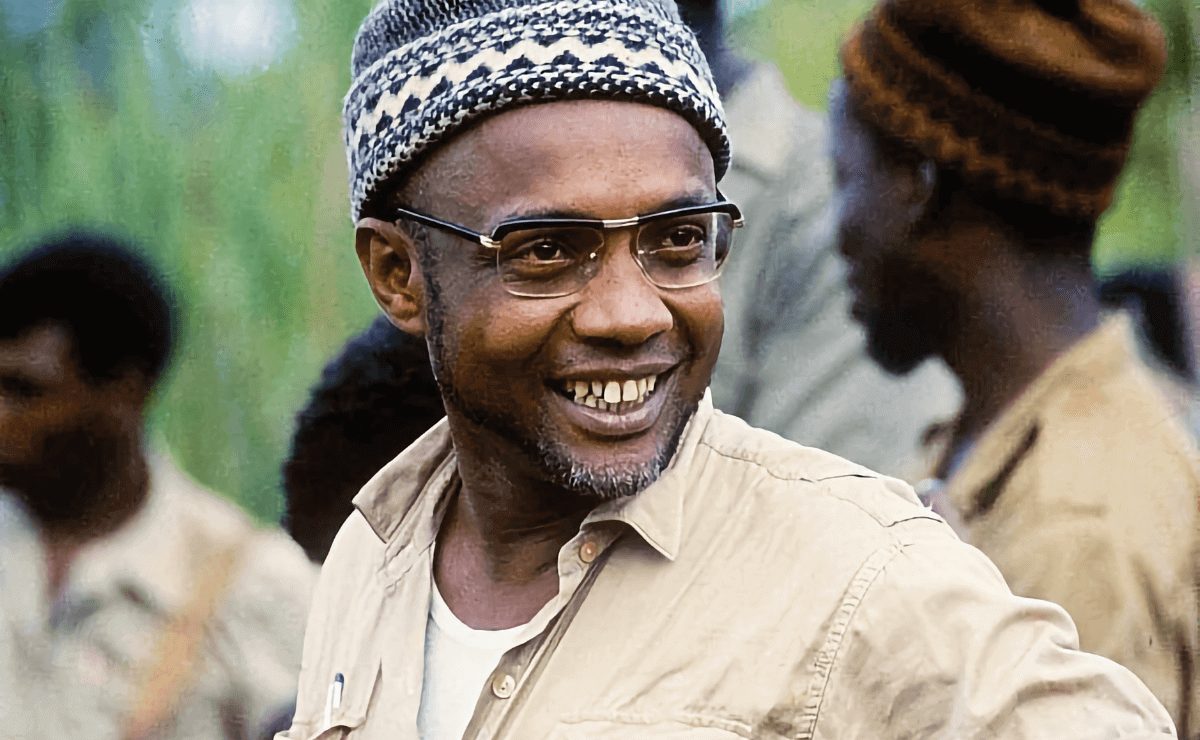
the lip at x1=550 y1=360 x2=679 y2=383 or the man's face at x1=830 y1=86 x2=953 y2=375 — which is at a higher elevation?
the lip at x1=550 y1=360 x2=679 y2=383

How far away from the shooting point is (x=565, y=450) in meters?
1.77

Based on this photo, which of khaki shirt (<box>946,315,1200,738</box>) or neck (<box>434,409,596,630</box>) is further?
khaki shirt (<box>946,315,1200,738</box>)

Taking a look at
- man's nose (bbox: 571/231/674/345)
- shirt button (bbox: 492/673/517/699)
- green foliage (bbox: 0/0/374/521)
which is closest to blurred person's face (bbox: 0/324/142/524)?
green foliage (bbox: 0/0/374/521)

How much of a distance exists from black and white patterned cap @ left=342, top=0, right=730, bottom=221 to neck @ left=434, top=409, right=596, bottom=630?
1.74 feet

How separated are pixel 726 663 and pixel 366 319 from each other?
1.57 meters

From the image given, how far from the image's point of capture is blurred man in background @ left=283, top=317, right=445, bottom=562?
9.34 ft

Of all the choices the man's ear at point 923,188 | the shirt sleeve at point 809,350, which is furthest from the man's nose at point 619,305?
the man's ear at point 923,188

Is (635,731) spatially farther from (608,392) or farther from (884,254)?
(884,254)

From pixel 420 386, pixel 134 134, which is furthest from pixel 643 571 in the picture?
pixel 134 134

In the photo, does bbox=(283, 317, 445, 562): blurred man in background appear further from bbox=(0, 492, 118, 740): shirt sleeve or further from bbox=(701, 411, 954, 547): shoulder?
bbox=(701, 411, 954, 547): shoulder

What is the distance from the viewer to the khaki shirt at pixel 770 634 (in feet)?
4.99

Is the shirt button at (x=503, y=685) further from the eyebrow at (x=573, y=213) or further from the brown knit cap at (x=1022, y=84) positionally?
the brown knit cap at (x=1022, y=84)

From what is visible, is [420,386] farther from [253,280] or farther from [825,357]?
[825,357]

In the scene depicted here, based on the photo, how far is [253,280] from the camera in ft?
9.34
